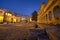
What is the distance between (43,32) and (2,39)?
228cm

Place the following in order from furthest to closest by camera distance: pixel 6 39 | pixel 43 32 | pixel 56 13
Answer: pixel 56 13, pixel 43 32, pixel 6 39

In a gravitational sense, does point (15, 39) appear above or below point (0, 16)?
below

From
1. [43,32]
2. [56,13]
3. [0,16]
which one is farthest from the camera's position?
[0,16]

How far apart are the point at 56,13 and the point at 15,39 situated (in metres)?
19.5

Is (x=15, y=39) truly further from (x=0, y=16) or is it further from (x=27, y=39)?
(x=0, y=16)

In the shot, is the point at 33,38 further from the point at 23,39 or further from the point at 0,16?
the point at 0,16

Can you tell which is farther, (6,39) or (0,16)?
(0,16)

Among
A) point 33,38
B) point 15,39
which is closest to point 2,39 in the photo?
point 15,39

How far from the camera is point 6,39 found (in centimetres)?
518

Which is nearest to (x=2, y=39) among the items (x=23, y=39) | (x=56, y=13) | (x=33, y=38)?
(x=23, y=39)

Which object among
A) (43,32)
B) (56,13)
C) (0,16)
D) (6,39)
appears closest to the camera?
(6,39)

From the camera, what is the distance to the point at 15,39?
5199 mm

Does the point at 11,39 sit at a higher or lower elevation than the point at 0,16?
lower

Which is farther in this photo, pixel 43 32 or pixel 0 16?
pixel 0 16
